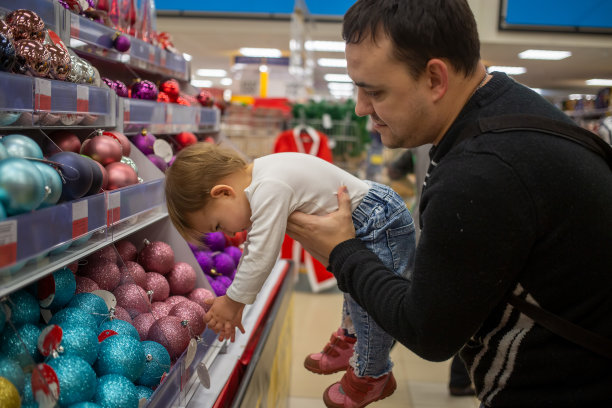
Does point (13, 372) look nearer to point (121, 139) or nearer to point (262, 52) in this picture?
point (121, 139)

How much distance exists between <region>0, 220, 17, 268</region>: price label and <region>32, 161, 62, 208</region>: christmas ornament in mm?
179

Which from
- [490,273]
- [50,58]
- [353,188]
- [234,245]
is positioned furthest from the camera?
[234,245]

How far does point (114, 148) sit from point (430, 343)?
1182mm

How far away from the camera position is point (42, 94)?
131 centimetres

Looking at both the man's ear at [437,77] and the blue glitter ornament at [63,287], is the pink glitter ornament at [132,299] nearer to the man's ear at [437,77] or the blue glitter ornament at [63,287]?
the blue glitter ornament at [63,287]

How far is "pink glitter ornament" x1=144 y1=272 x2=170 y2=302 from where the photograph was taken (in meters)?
1.87

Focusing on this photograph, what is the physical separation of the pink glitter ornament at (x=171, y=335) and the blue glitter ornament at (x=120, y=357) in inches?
6.9

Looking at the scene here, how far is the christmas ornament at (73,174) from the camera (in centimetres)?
126

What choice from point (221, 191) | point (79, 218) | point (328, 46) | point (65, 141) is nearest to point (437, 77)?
point (221, 191)

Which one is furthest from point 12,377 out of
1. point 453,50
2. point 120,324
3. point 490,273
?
point 453,50

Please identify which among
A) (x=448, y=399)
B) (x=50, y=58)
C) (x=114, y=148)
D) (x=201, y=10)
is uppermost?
(x=201, y=10)

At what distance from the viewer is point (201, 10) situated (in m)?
10.1

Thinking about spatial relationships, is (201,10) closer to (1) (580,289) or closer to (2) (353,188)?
(2) (353,188)

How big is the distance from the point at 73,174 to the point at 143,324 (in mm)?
573
